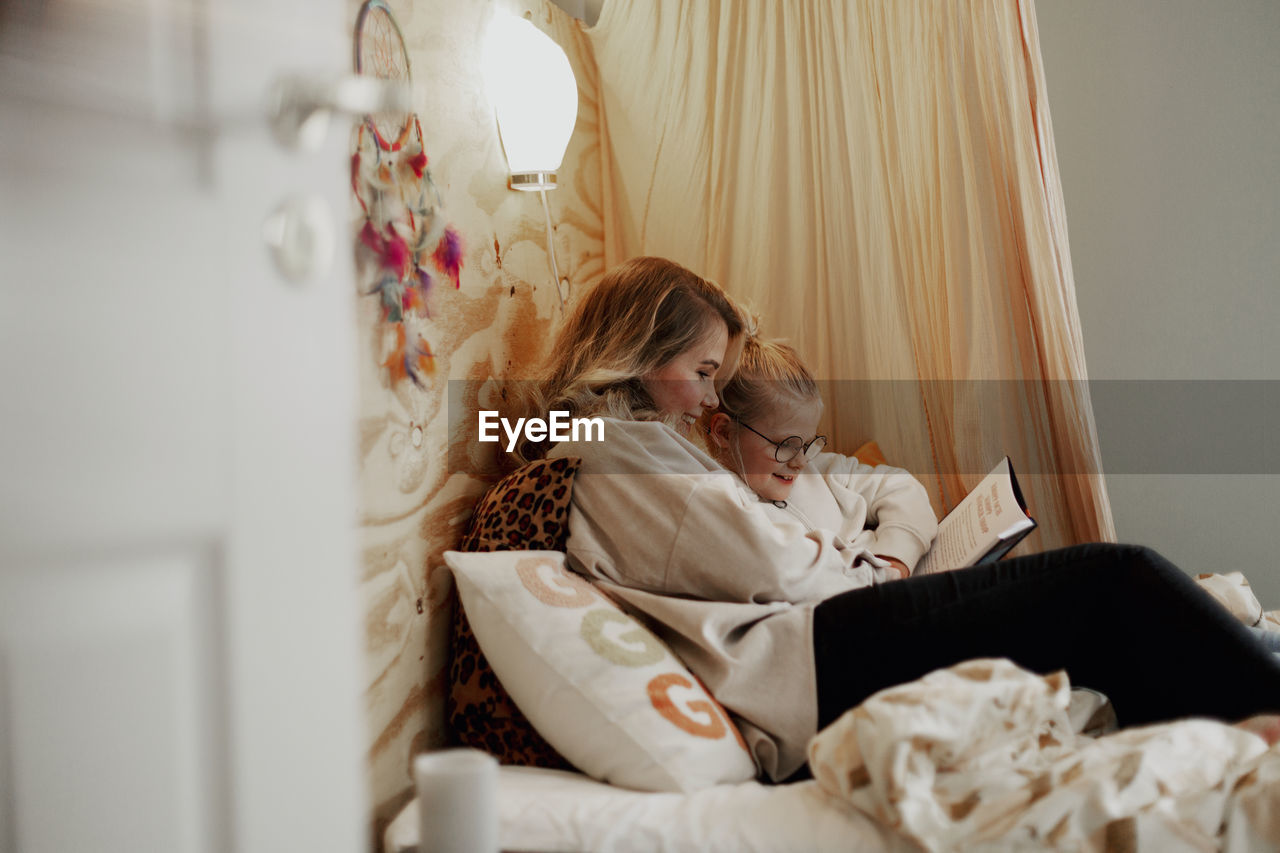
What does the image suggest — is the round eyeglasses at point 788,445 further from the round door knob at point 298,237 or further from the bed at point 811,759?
the round door knob at point 298,237

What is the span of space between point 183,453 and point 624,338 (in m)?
1.05

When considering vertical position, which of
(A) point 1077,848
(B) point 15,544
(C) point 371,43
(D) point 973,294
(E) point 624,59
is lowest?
(A) point 1077,848

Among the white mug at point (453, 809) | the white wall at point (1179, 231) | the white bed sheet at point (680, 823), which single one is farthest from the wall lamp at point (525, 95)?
the white wall at point (1179, 231)

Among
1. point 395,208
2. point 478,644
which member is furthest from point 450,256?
point 478,644

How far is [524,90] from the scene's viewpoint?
5.05 feet

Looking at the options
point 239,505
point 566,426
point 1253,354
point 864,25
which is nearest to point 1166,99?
point 1253,354

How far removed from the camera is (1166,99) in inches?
82.1

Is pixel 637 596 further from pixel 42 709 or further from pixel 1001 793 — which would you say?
pixel 42 709

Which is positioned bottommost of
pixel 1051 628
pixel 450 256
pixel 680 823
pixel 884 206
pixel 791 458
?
pixel 680 823

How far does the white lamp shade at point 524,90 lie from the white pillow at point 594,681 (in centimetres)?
71

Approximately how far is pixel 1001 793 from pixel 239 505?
727mm

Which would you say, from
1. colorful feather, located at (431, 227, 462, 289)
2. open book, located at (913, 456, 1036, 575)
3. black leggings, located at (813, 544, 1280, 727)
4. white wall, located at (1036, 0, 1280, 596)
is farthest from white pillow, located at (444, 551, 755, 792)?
white wall, located at (1036, 0, 1280, 596)

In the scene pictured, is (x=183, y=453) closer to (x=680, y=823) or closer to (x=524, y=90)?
(x=680, y=823)

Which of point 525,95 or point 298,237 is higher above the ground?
point 525,95
